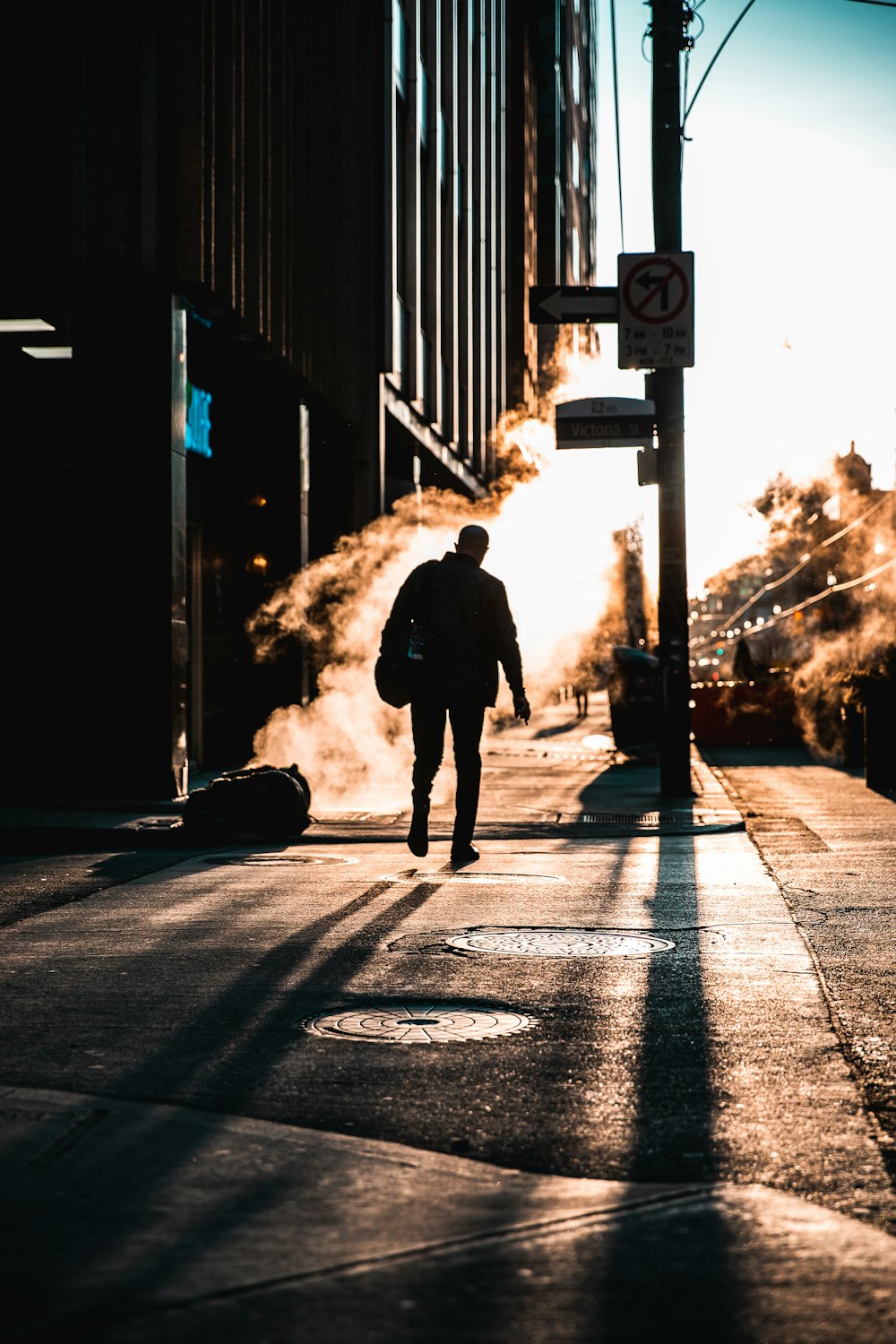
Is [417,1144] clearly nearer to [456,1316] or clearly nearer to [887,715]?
[456,1316]

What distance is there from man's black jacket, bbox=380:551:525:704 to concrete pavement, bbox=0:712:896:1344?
1.34 metres

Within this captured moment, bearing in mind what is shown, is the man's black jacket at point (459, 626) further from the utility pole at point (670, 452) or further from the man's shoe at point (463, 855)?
the utility pole at point (670, 452)

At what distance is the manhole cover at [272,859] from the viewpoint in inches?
343

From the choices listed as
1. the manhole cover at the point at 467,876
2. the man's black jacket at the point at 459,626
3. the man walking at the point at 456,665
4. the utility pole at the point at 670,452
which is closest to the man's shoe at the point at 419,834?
the man walking at the point at 456,665

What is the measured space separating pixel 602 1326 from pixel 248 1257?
647 millimetres

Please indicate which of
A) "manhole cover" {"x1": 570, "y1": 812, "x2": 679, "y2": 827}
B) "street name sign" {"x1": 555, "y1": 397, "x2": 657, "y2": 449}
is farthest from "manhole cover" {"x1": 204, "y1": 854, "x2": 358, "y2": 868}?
"street name sign" {"x1": 555, "y1": 397, "x2": 657, "y2": 449}

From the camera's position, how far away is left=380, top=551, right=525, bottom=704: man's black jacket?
8516mm

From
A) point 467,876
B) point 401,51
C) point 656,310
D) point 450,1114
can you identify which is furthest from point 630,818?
point 401,51

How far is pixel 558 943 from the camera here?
5.96 metres

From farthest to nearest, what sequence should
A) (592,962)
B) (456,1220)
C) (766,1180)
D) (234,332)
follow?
1. (234,332)
2. (592,962)
3. (766,1180)
4. (456,1220)

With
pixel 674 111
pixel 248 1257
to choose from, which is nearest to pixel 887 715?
pixel 674 111

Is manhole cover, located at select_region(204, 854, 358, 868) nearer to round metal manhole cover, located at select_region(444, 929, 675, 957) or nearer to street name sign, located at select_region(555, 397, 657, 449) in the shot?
round metal manhole cover, located at select_region(444, 929, 675, 957)

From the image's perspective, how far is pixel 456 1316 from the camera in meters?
2.49

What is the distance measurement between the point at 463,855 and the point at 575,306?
625 cm
